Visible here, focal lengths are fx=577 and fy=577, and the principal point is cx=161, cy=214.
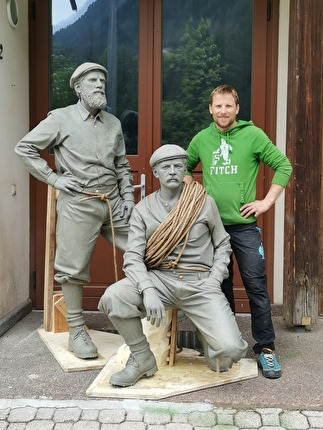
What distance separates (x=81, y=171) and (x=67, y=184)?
0.45 ft

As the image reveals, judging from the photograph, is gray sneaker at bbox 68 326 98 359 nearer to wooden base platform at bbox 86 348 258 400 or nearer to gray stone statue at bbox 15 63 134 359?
gray stone statue at bbox 15 63 134 359

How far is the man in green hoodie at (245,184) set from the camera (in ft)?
12.6

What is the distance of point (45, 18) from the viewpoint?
17.2 feet

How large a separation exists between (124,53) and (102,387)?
10.0 feet

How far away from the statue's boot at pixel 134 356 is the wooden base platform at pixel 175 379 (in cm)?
4

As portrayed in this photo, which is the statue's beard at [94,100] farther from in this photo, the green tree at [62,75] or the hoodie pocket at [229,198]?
the green tree at [62,75]

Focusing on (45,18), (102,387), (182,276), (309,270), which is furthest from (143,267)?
(45,18)

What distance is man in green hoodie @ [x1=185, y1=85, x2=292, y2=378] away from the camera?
3832 mm

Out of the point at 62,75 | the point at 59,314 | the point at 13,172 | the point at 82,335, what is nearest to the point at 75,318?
the point at 82,335

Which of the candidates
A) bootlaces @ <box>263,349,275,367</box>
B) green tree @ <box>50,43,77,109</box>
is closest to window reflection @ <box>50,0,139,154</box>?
green tree @ <box>50,43,77,109</box>

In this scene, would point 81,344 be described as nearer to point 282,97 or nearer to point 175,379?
point 175,379

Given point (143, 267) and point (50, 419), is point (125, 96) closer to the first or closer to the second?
point (143, 267)

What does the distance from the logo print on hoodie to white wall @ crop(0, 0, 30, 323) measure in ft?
6.05

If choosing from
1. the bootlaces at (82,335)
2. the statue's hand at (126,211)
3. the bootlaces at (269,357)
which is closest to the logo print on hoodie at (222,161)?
the statue's hand at (126,211)
